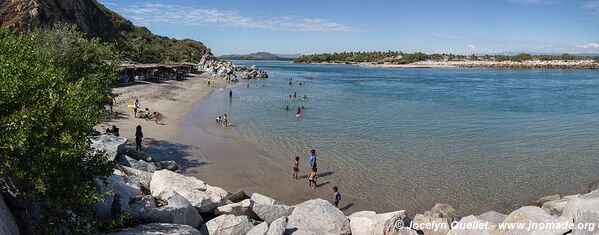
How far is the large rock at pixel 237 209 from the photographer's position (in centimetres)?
1268

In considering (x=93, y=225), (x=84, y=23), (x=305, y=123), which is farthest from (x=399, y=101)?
(x=84, y=23)

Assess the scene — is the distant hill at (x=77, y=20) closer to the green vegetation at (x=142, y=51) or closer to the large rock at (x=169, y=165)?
the green vegetation at (x=142, y=51)

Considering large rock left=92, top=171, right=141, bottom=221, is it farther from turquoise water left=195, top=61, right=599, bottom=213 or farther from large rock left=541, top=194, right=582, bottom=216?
large rock left=541, top=194, right=582, bottom=216

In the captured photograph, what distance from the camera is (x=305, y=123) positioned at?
34.0 metres

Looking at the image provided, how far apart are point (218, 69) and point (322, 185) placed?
79.0m

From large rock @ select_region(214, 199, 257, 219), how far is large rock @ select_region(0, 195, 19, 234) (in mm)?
5496

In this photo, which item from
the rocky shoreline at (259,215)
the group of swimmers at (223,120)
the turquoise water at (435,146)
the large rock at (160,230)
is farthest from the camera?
the group of swimmers at (223,120)

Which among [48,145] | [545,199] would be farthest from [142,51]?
[48,145]

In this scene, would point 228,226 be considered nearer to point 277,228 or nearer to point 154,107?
point 277,228

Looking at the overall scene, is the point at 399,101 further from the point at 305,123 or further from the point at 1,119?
the point at 1,119

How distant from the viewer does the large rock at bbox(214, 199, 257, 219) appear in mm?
12680

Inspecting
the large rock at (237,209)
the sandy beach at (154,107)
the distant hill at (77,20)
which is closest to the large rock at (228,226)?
the large rock at (237,209)

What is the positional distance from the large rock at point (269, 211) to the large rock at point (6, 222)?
643 cm

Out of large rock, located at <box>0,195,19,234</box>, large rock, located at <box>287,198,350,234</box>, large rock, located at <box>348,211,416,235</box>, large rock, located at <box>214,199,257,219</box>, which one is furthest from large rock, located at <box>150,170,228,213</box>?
large rock, located at <box>0,195,19,234</box>
